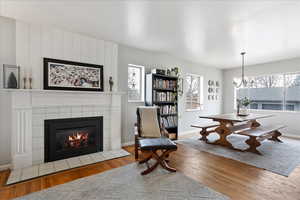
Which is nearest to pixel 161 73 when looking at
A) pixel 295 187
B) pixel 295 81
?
pixel 295 187

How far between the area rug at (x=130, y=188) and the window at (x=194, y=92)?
10.8 feet

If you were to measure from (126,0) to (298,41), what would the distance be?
3713 millimetres

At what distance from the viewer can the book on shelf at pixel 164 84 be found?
3860 mm

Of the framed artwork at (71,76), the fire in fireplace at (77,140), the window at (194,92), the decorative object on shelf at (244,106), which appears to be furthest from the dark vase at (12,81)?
→ the decorative object on shelf at (244,106)

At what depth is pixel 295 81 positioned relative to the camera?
15.6 ft

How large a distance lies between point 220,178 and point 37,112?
3.12m

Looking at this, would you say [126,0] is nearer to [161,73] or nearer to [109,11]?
[109,11]

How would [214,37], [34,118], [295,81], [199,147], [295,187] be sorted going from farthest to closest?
[295,81], [199,147], [214,37], [34,118], [295,187]

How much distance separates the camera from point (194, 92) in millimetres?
5441

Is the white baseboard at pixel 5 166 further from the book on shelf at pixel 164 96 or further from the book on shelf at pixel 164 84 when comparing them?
the book on shelf at pixel 164 84

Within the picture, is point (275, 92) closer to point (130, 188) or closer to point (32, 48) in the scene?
point (130, 188)

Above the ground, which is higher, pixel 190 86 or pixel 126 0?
pixel 126 0

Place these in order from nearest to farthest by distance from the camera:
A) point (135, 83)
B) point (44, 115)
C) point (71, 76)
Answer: point (44, 115) → point (71, 76) → point (135, 83)

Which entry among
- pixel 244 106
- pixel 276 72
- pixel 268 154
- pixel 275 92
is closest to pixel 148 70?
pixel 244 106
